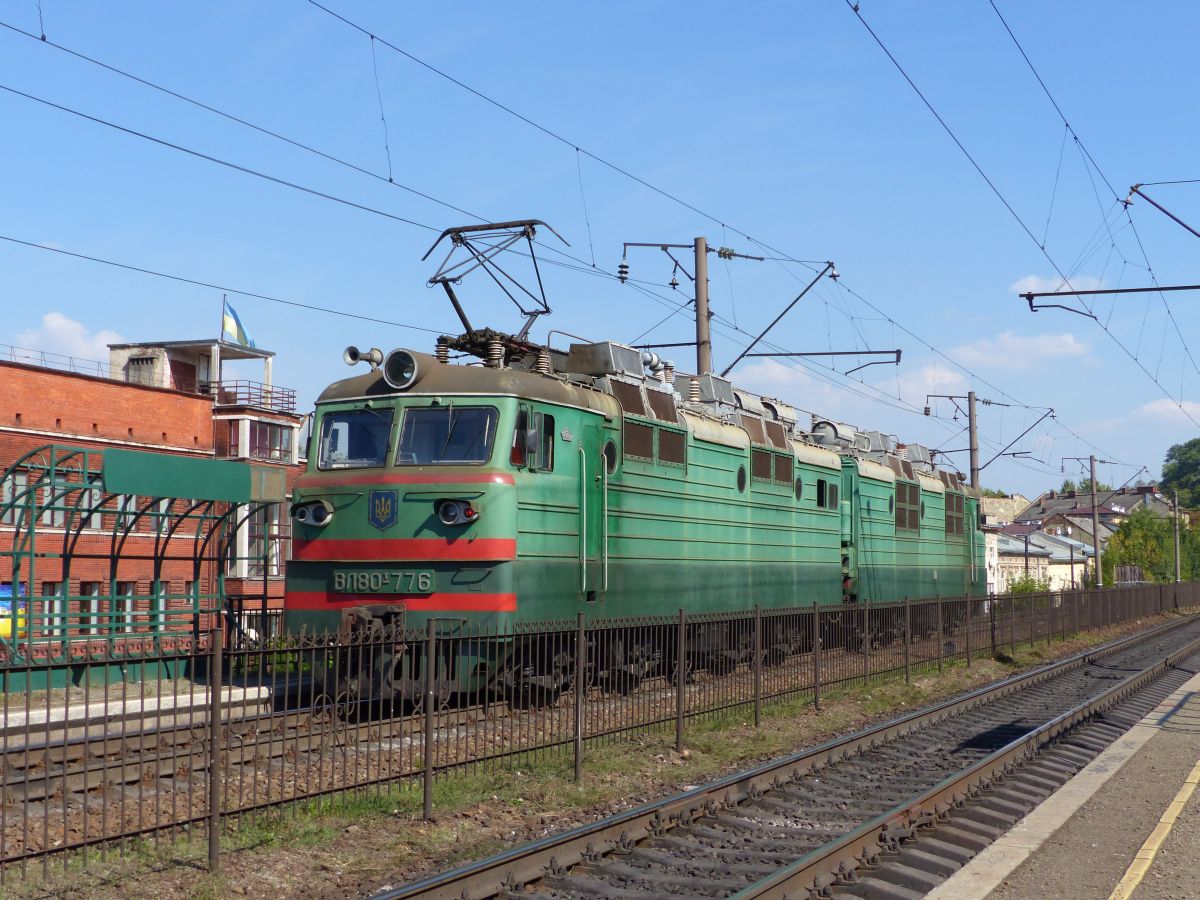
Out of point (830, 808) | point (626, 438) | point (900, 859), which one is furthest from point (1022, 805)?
point (626, 438)

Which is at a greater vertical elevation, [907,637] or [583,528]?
[583,528]

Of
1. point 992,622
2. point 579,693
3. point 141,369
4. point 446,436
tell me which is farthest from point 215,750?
point 141,369

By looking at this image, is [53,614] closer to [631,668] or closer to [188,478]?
[188,478]

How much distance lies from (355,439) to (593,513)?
318cm

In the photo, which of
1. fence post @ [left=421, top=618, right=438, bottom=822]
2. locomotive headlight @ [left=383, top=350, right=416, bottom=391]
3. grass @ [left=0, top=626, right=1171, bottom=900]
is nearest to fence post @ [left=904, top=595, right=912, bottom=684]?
grass @ [left=0, top=626, right=1171, bottom=900]

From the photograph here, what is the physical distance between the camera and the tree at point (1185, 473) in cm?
17362

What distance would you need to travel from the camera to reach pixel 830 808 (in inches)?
434

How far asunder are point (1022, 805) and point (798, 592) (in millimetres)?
12293

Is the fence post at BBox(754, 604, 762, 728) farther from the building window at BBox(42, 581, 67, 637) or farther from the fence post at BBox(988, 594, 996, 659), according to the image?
the fence post at BBox(988, 594, 996, 659)

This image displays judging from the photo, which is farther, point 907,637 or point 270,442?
point 270,442

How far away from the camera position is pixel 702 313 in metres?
25.7

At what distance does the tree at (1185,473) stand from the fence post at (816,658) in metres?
170

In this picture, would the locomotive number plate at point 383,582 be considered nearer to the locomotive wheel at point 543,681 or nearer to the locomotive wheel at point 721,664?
the locomotive wheel at point 543,681

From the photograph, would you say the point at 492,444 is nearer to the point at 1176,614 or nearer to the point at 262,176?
the point at 262,176
